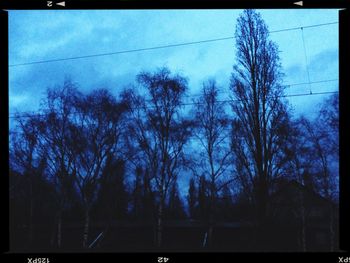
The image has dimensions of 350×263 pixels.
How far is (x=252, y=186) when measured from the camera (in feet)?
36.4

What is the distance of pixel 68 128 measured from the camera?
970 centimetres

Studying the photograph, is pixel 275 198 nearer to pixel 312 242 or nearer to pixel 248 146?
pixel 312 242

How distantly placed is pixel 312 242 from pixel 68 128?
20.2ft
